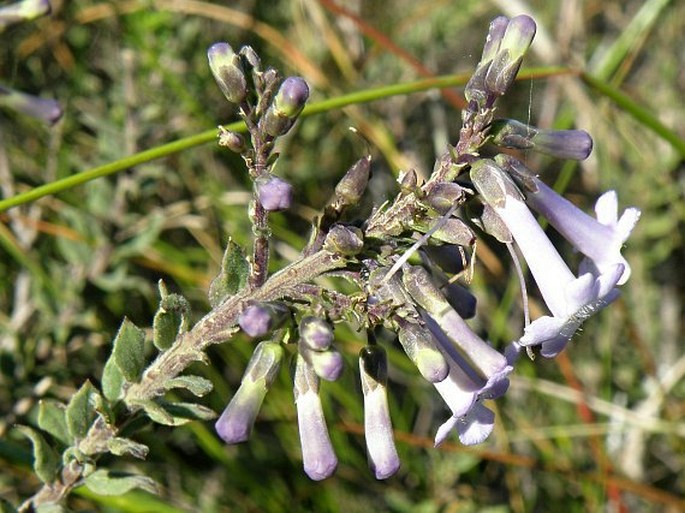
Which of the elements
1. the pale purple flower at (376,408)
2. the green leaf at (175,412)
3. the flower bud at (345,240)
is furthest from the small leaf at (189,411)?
the flower bud at (345,240)

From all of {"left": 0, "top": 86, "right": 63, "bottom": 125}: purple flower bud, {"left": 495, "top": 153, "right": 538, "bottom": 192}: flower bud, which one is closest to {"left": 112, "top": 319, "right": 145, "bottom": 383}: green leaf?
{"left": 495, "top": 153, "right": 538, "bottom": 192}: flower bud

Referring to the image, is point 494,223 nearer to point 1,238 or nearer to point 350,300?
point 350,300

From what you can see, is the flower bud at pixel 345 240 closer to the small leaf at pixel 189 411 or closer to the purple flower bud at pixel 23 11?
the small leaf at pixel 189 411

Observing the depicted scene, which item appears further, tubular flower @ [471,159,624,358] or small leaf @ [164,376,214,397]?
small leaf @ [164,376,214,397]

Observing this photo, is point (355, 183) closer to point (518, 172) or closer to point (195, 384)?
point (518, 172)

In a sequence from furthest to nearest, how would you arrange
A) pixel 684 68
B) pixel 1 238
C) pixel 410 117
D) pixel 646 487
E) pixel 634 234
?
1. pixel 684 68
2. pixel 410 117
3. pixel 634 234
4. pixel 646 487
5. pixel 1 238

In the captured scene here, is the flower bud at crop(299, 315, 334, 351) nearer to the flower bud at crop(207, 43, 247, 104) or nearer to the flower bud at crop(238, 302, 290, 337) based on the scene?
the flower bud at crop(238, 302, 290, 337)

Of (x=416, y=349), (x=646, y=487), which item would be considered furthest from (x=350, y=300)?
(x=646, y=487)

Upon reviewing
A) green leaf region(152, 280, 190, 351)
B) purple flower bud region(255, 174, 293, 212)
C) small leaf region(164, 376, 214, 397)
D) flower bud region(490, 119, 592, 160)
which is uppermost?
flower bud region(490, 119, 592, 160)

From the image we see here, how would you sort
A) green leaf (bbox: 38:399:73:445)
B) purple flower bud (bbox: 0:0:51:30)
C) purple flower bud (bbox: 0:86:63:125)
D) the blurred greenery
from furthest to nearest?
1. the blurred greenery
2. purple flower bud (bbox: 0:86:63:125)
3. purple flower bud (bbox: 0:0:51:30)
4. green leaf (bbox: 38:399:73:445)
